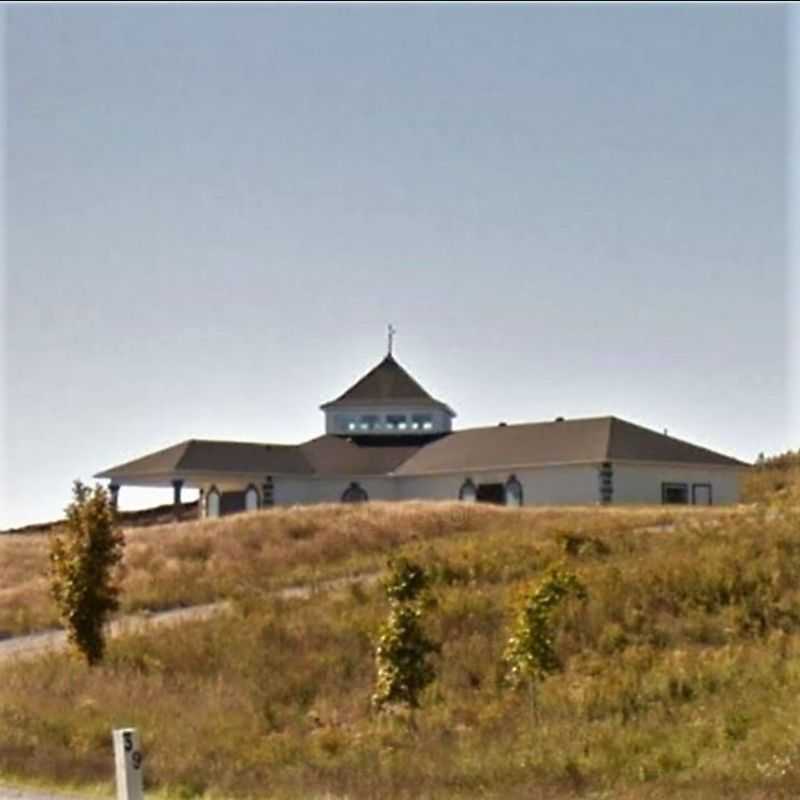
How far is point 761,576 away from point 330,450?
4175cm

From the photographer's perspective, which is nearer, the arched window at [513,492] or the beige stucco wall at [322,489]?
the arched window at [513,492]

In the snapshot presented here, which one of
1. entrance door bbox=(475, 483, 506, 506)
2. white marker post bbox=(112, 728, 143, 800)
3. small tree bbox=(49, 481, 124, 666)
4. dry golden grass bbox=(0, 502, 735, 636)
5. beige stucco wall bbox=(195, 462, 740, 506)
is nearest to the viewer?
white marker post bbox=(112, 728, 143, 800)

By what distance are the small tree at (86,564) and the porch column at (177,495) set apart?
34.1 meters

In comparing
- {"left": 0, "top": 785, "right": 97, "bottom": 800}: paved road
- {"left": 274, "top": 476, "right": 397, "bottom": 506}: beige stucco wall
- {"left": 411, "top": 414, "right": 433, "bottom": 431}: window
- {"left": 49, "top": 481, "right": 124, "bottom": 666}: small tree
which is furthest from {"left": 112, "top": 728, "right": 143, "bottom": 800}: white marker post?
{"left": 411, "top": 414, "right": 433, "bottom": 431}: window

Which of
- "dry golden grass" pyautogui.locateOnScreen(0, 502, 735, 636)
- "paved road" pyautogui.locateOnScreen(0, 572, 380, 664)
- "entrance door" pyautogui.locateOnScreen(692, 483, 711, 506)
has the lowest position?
"paved road" pyautogui.locateOnScreen(0, 572, 380, 664)

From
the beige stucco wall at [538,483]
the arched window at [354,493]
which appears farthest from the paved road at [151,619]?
the arched window at [354,493]

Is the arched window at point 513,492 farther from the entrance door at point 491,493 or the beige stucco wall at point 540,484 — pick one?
the entrance door at point 491,493

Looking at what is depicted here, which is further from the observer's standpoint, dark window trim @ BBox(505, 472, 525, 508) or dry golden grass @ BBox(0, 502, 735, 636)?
dark window trim @ BBox(505, 472, 525, 508)

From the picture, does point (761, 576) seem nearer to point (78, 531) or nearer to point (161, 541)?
point (78, 531)

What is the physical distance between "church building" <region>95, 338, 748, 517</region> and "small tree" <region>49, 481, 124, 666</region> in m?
31.0

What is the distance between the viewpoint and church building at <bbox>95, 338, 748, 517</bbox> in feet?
200

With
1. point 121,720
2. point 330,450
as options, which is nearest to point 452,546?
point 121,720

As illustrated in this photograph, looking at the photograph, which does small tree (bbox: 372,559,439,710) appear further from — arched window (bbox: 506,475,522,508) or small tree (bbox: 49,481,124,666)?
arched window (bbox: 506,475,522,508)

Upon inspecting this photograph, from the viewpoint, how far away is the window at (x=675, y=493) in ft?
203
